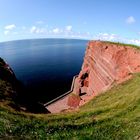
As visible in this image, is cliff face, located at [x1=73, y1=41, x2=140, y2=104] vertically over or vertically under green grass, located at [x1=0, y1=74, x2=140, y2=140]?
under

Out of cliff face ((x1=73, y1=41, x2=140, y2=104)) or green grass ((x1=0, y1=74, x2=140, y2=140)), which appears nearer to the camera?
green grass ((x1=0, y1=74, x2=140, y2=140))

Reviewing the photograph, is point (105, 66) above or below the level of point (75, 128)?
below

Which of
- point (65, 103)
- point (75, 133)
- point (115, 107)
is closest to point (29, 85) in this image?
point (65, 103)

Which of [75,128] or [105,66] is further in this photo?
[105,66]

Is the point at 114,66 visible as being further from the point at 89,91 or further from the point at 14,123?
the point at 14,123

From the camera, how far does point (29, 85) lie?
168 meters

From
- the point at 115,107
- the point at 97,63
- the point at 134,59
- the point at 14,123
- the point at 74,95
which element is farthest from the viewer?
the point at 74,95

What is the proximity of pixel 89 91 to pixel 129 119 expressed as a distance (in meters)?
72.9

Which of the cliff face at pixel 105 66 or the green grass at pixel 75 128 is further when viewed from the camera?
the cliff face at pixel 105 66

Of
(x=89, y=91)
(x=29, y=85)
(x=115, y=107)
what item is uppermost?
(x=115, y=107)

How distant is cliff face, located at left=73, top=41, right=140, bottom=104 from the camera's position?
6944 centimetres

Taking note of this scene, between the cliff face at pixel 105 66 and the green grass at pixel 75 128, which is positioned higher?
the green grass at pixel 75 128

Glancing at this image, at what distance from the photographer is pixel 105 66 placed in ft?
284

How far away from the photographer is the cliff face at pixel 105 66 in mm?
69438
